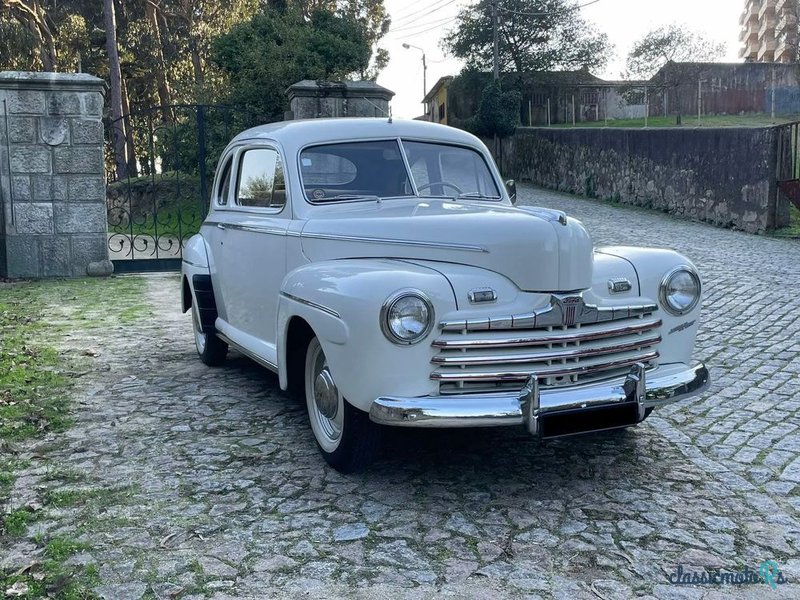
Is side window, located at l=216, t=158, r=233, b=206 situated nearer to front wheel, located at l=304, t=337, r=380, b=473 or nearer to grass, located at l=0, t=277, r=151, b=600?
grass, located at l=0, t=277, r=151, b=600

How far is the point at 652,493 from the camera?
405 centimetres

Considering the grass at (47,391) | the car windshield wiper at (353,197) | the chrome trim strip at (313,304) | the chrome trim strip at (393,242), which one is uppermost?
the car windshield wiper at (353,197)

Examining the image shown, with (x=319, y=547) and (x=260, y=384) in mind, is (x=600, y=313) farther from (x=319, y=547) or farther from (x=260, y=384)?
(x=260, y=384)

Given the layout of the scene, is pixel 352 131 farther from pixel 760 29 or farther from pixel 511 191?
pixel 760 29

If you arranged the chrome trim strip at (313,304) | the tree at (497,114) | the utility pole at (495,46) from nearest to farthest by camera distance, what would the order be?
1. the chrome trim strip at (313,304)
2. the tree at (497,114)
3. the utility pole at (495,46)

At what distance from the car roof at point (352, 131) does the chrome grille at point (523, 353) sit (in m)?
1.86

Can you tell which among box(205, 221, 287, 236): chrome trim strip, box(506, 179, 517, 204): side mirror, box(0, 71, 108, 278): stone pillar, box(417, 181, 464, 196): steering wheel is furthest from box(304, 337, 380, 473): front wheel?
box(0, 71, 108, 278): stone pillar

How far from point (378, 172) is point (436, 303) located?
1.56 metres

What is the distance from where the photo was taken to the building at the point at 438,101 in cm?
4797

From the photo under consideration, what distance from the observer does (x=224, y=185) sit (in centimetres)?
630

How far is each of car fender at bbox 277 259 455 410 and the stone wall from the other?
12.0 m

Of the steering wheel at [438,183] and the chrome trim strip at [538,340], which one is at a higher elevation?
the steering wheel at [438,183]

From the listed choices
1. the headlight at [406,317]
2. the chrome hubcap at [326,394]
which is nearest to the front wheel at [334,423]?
the chrome hubcap at [326,394]

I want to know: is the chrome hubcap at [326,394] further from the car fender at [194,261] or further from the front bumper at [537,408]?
the car fender at [194,261]
